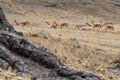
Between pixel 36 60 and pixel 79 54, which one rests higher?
pixel 36 60

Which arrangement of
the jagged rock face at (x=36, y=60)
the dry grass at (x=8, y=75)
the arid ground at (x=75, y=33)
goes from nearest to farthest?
1. the dry grass at (x=8, y=75)
2. the jagged rock face at (x=36, y=60)
3. the arid ground at (x=75, y=33)

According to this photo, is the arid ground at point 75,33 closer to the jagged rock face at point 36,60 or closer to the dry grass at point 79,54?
the dry grass at point 79,54

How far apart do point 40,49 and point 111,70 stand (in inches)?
280

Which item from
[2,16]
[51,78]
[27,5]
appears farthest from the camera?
[27,5]

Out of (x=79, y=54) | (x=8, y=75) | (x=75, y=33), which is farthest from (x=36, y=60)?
(x=75, y=33)

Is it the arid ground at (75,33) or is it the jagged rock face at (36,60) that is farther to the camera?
the arid ground at (75,33)

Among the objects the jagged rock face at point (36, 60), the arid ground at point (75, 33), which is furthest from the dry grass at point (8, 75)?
the arid ground at point (75, 33)

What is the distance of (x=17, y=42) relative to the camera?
56.4ft

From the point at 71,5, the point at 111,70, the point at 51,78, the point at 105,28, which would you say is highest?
the point at 51,78

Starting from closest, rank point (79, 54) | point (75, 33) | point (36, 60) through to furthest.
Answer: point (36, 60) < point (79, 54) < point (75, 33)

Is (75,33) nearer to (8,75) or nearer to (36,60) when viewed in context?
(36,60)

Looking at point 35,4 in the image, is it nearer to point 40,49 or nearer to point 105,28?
point 105,28

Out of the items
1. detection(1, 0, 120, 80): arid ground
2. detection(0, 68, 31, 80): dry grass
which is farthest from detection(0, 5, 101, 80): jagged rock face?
detection(1, 0, 120, 80): arid ground

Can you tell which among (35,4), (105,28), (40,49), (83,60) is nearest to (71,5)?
(35,4)
